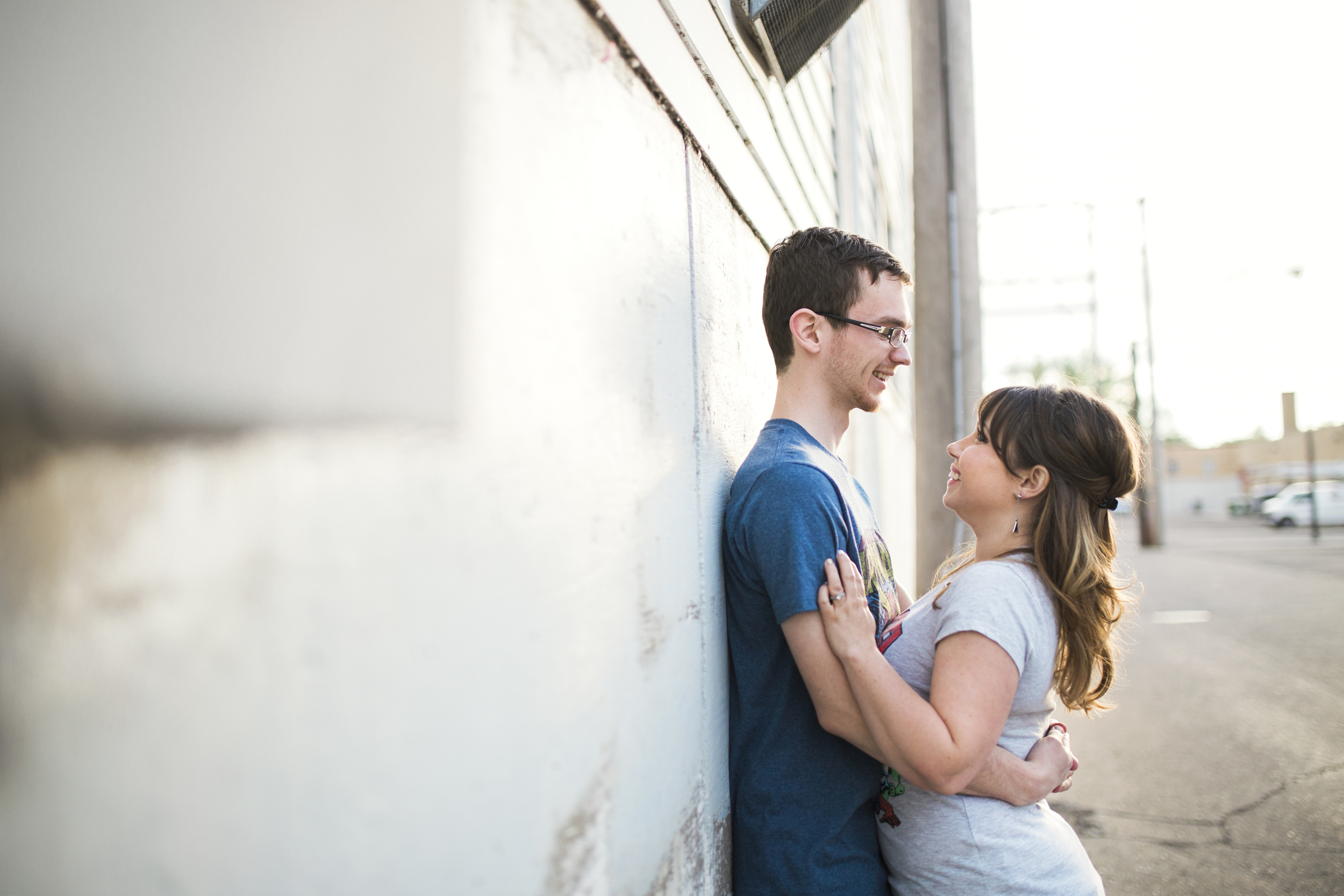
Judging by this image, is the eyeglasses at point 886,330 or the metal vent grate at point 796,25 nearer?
the eyeglasses at point 886,330

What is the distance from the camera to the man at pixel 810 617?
1.57m

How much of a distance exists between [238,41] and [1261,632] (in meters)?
12.3

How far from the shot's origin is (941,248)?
17.6 ft

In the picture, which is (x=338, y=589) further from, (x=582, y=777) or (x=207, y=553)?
(x=582, y=777)

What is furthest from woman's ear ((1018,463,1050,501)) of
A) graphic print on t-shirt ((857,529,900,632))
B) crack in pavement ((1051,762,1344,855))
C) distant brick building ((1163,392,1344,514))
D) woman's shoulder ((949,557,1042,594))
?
distant brick building ((1163,392,1344,514))

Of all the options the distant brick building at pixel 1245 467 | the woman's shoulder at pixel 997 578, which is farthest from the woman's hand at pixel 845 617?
the distant brick building at pixel 1245 467

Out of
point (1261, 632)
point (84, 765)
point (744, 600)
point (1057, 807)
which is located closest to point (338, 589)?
point (84, 765)

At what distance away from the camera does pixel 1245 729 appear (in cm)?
604

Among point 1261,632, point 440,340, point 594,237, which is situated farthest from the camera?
point 1261,632

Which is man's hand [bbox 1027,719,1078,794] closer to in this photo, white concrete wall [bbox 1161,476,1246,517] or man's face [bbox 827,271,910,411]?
man's face [bbox 827,271,910,411]

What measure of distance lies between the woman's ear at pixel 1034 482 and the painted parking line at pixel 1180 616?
11.0 m

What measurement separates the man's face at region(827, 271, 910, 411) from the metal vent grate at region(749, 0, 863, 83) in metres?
0.98

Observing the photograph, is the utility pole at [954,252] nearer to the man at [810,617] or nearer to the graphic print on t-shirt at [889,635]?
the man at [810,617]

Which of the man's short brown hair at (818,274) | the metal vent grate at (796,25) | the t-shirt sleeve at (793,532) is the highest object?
the metal vent grate at (796,25)
